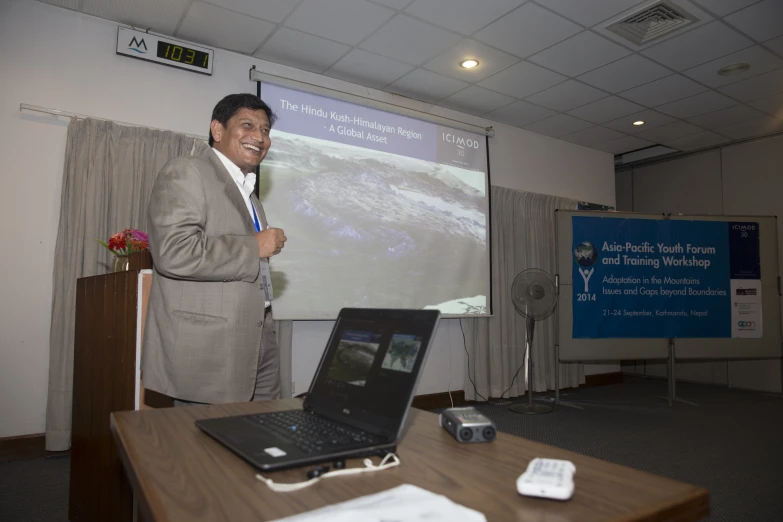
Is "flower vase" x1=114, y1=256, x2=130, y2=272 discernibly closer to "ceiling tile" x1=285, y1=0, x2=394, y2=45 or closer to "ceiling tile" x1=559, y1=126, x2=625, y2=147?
"ceiling tile" x1=285, y1=0, x2=394, y2=45

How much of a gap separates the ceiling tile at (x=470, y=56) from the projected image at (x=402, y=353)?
3.57m

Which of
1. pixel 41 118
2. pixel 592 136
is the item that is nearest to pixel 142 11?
pixel 41 118

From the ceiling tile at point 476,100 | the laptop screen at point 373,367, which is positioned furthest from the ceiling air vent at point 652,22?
the laptop screen at point 373,367

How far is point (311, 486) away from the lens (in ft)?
2.22

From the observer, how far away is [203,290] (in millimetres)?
1570

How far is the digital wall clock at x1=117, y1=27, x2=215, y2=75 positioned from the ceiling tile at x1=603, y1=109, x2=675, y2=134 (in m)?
4.34

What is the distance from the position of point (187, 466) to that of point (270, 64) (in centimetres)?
414

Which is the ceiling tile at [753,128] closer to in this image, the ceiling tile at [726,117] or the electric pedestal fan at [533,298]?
the ceiling tile at [726,117]

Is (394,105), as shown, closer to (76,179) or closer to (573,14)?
(573,14)

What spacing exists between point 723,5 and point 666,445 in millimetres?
3126

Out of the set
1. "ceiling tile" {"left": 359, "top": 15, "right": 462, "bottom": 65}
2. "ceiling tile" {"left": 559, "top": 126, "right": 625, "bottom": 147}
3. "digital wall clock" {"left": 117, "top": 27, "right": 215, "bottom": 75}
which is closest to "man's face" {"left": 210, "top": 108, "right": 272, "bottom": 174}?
"ceiling tile" {"left": 359, "top": 15, "right": 462, "bottom": 65}

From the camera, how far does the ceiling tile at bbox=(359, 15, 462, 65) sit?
3729 millimetres

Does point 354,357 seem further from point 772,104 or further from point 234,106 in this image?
point 772,104

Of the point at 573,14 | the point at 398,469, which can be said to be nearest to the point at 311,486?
the point at 398,469
